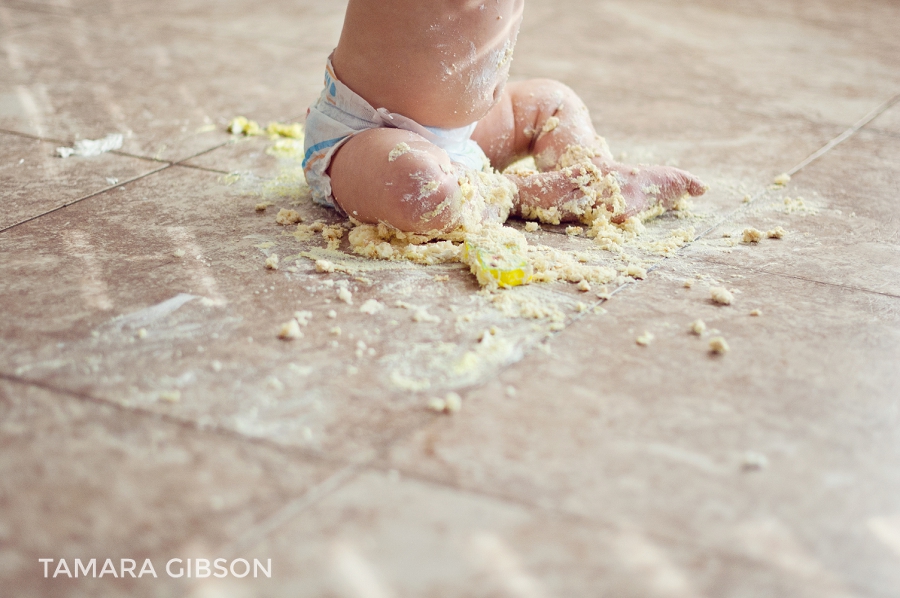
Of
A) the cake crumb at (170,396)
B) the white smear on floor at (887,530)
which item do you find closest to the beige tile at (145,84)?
the cake crumb at (170,396)

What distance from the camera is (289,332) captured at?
0.98 m

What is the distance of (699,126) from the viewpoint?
6.13ft

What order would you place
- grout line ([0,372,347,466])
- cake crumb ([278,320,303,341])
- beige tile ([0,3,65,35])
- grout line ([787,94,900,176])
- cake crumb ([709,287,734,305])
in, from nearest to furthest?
grout line ([0,372,347,466]), cake crumb ([278,320,303,341]), cake crumb ([709,287,734,305]), grout line ([787,94,900,176]), beige tile ([0,3,65,35])

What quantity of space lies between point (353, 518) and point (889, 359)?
2.12 ft

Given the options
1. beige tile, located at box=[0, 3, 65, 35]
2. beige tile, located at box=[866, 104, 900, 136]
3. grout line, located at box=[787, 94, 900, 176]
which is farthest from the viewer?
beige tile, located at box=[0, 3, 65, 35]

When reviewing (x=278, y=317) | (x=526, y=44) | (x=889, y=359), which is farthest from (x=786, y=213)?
(x=526, y=44)

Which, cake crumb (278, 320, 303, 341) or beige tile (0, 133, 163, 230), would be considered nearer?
cake crumb (278, 320, 303, 341)

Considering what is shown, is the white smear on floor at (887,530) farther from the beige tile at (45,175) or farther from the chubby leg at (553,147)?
the beige tile at (45,175)

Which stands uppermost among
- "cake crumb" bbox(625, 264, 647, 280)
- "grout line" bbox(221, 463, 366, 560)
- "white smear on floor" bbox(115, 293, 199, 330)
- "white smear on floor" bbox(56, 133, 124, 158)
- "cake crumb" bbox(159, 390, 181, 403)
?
"cake crumb" bbox(625, 264, 647, 280)

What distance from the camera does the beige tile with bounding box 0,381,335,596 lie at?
67cm

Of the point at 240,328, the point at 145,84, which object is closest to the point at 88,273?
A: the point at 240,328

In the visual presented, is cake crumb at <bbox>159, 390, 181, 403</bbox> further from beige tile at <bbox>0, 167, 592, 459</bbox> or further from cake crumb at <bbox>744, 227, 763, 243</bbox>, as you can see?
cake crumb at <bbox>744, 227, 763, 243</bbox>

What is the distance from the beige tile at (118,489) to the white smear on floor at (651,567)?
263mm

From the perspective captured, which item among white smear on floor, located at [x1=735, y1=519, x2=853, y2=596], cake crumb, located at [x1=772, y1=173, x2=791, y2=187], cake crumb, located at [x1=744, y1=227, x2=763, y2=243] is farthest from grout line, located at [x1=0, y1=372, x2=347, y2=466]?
cake crumb, located at [x1=772, y1=173, x2=791, y2=187]
